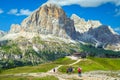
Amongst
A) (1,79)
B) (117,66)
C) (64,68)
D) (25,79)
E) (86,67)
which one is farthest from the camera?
(117,66)

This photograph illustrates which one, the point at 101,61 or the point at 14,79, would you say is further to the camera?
the point at 101,61

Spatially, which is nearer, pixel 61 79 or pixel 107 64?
pixel 61 79

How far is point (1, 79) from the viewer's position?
80812 millimetres

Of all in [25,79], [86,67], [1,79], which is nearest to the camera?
[25,79]

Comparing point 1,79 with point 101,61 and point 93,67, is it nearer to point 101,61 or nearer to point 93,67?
point 93,67

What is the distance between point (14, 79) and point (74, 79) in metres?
17.2

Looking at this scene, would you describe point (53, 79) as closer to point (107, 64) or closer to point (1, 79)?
point (1, 79)

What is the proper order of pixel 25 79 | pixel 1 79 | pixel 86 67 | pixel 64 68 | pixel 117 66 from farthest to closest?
pixel 117 66, pixel 86 67, pixel 64 68, pixel 1 79, pixel 25 79

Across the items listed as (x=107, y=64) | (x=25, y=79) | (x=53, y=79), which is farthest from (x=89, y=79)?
(x=107, y=64)

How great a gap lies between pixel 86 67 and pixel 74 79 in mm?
69137

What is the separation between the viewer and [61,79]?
78562mm

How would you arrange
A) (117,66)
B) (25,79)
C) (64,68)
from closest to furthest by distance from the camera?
(25,79) < (64,68) < (117,66)

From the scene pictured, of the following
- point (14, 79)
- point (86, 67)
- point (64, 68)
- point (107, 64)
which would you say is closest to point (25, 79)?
point (14, 79)

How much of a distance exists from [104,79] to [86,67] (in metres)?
68.9
